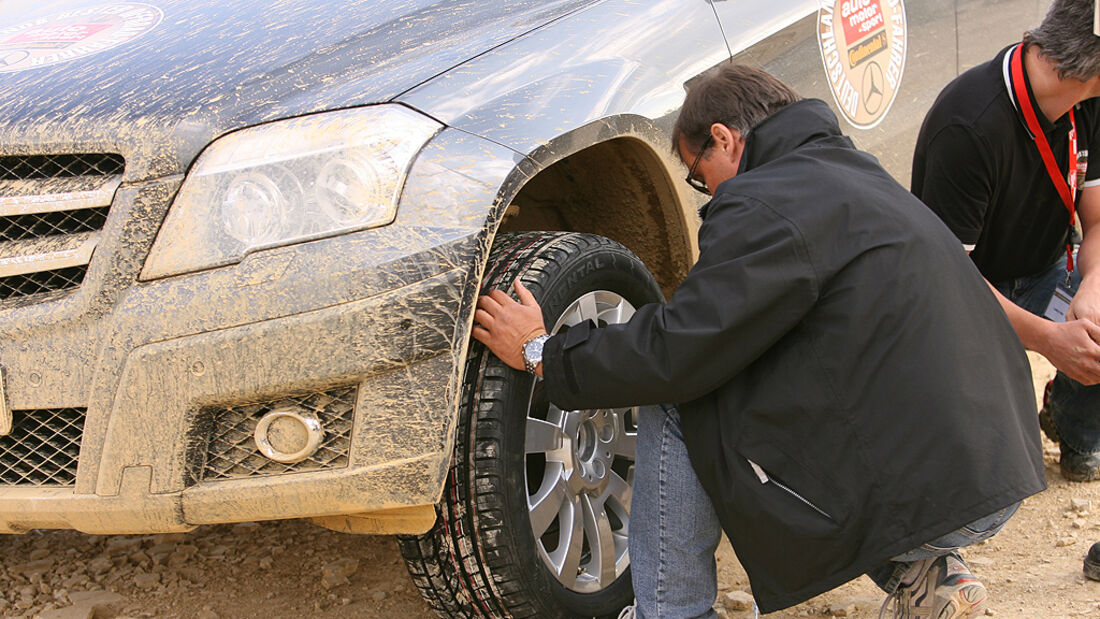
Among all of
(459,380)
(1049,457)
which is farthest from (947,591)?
(1049,457)

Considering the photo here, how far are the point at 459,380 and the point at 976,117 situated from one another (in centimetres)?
162

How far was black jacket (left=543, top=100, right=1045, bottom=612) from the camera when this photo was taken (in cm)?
175

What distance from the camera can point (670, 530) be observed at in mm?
2098

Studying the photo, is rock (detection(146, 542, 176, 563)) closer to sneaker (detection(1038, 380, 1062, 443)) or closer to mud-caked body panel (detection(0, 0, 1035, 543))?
mud-caked body panel (detection(0, 0, 1035, 543))

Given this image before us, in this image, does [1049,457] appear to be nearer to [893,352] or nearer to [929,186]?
[929,186]

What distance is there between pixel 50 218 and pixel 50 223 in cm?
1

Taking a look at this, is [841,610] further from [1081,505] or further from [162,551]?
[162,551]

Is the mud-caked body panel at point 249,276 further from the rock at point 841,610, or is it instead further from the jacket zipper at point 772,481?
the rock at point 841,610

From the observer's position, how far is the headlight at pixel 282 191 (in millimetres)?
1814

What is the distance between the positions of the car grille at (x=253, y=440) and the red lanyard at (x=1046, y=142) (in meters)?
1.93

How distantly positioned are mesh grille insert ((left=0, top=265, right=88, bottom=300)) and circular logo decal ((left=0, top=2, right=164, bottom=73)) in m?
0.60

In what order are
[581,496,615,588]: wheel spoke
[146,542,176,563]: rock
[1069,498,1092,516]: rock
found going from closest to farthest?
[581,496,615,588]: wheel spoke, [146,542,176,563]: rock, [1069,498,1092,516]: rock

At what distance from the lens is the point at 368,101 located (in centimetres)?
196

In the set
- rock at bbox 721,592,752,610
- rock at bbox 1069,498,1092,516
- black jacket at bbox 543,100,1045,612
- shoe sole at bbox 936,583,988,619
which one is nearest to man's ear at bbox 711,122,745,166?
black jacket at bbox 543,100,1045,612
